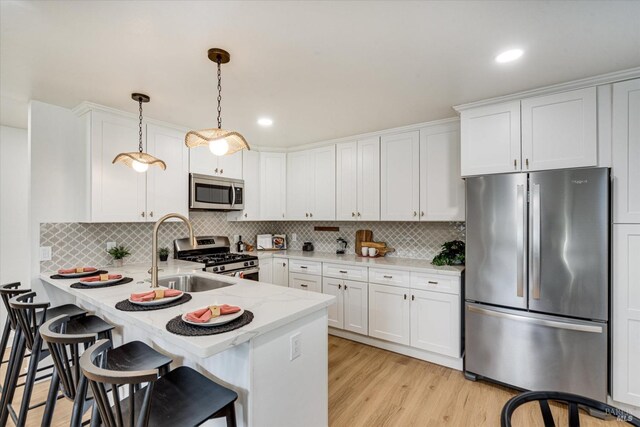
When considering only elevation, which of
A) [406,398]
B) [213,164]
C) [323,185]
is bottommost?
[406,398]

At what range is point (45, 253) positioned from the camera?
8.77 ft

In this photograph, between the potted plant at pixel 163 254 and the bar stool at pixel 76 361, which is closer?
the bar stool at pixel 76 361

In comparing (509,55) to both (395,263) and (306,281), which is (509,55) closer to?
(395,263)

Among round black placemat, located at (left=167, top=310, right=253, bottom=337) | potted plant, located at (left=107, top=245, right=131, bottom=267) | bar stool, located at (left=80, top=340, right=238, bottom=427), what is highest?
potted plant, located at (left=107, top=245, right=131, bottom=267)

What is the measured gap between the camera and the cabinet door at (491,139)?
2482 millimetres

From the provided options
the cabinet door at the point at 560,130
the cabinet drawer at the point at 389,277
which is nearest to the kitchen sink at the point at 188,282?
the cabinet drawer at the point at 389,277

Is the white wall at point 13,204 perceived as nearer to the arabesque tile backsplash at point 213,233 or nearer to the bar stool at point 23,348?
the arabesque tile backsplash at point 213,233

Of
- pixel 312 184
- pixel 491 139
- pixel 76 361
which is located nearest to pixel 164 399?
pixel 76 361

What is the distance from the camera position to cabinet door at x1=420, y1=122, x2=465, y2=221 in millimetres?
Answer: 3047

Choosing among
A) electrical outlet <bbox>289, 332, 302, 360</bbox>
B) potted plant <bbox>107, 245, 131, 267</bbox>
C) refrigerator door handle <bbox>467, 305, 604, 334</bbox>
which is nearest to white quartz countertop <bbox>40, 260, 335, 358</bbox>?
electrical outlet <bbox>289, 332, 302, 360</bbox>

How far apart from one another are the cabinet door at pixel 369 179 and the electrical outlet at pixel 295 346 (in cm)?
219

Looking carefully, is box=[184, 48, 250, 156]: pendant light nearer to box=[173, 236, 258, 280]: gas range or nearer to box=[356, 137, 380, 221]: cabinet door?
box=[173, 236, 258, 280]: gas range

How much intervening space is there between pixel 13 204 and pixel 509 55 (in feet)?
15.7

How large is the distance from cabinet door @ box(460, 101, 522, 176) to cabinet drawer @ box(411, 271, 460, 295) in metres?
0.99
